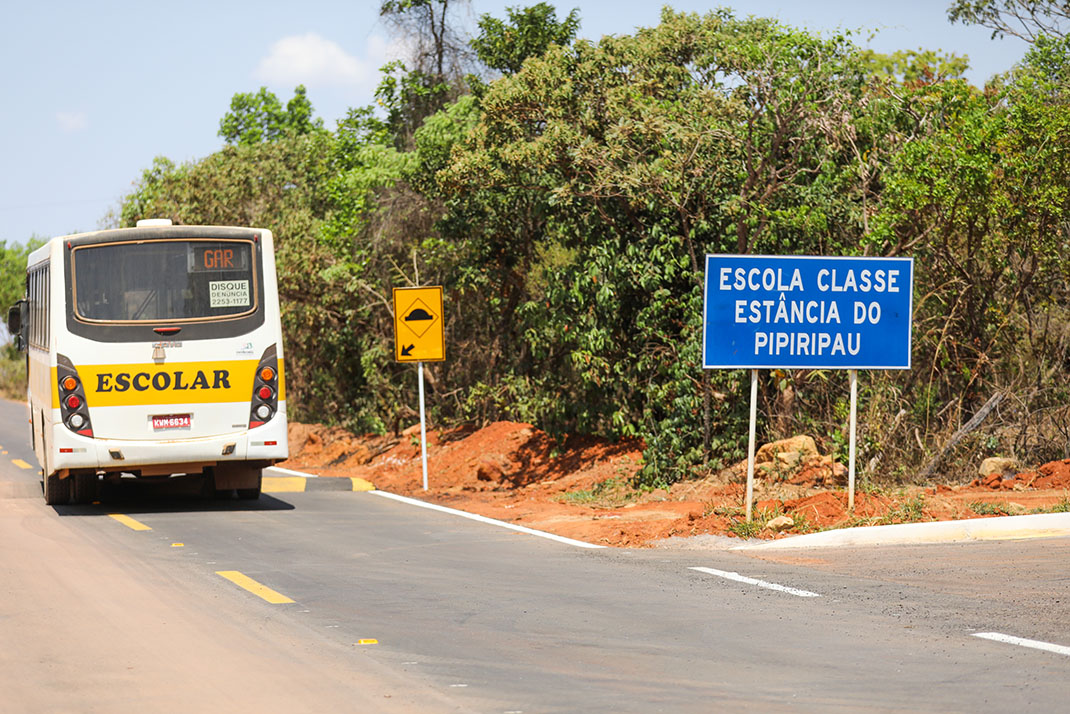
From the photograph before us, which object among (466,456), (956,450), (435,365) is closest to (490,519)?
(956,450)

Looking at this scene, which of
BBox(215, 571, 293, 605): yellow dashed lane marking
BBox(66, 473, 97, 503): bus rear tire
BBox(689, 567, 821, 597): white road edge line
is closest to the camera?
BBox(215, 571, 293, 605): yellow dashed lane marking

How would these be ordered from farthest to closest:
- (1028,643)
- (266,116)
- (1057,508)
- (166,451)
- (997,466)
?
(266,116) → (997,466) → (166,451) → (1057,508) → (1028,643)

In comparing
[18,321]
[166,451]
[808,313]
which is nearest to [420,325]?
[166,451]

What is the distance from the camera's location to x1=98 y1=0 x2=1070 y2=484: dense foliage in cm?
1583

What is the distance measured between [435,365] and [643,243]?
8.60m

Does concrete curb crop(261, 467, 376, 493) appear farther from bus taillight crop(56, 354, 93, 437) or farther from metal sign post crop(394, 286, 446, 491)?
bus taillight crop(56, 354, 93, 437)

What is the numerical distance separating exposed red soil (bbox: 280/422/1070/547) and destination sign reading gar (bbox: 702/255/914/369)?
5.05 ft

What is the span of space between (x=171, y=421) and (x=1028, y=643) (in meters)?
10.1

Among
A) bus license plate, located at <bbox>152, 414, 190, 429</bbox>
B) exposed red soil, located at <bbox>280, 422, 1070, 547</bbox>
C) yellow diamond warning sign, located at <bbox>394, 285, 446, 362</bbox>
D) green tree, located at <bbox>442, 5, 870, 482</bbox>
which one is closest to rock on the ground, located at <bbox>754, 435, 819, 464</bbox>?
exposed red soil, located at <bbox>280, 422, 1070, 547</bbox>

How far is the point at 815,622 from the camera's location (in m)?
8.42

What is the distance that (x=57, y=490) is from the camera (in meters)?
15.5

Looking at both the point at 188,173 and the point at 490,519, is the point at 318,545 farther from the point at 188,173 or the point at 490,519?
the point at 188,173

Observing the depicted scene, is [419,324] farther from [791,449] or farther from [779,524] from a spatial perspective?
[779,524]

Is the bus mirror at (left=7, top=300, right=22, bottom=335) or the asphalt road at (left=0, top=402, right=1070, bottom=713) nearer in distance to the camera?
the asphalt road at (left=0, top=402, right=1070, bottom=713)
